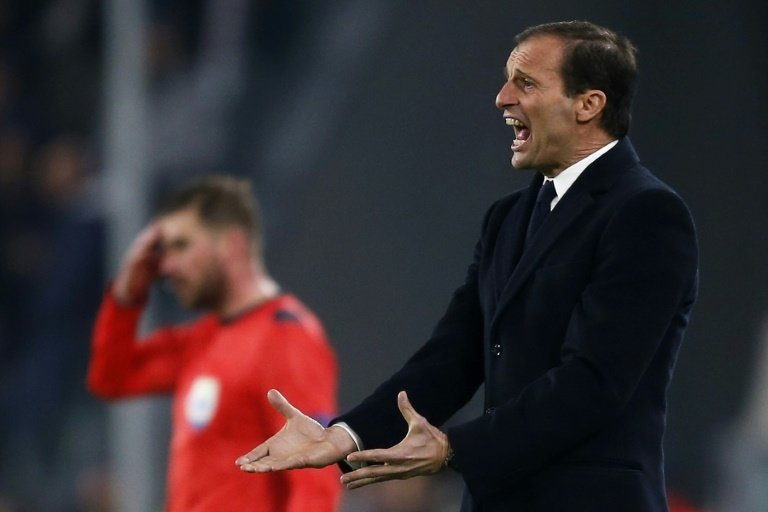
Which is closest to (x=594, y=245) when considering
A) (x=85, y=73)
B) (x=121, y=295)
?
(x=121, y=295)

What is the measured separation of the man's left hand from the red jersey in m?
1.23

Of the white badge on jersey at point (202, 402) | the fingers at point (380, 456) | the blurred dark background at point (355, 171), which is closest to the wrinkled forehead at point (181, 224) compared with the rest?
the white badge on jersey at point (202, 402)

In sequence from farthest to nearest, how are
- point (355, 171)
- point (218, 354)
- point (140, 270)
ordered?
1. point (355, 171)
2. point (140, 270)
3. point (218, 354)

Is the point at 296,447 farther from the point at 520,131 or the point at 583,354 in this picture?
the point at 520,131

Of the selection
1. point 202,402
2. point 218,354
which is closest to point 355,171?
point 218,354

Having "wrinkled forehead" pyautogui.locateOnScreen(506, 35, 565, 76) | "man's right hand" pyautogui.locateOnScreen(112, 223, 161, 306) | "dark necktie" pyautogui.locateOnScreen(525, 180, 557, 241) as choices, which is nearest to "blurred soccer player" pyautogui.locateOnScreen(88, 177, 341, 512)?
"man's right hand" pyautogui.locateOnScreen(112, 223, 161, 306)

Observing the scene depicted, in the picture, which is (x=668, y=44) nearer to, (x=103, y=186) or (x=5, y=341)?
(x=103, y=186)

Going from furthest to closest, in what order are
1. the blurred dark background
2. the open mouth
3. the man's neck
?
the blurred dark background
the man's neck
the open mouth

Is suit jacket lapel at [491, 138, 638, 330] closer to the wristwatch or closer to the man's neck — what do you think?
the wristwatch

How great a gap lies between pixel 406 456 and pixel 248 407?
147cm

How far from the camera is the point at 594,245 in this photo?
208 cm

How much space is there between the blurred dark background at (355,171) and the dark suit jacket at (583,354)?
3.17 metres

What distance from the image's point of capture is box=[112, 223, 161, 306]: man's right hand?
3955 mm

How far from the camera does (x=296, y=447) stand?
2.07 m
